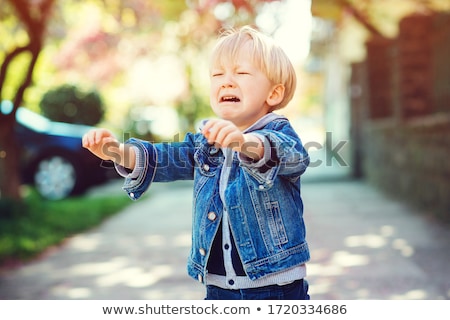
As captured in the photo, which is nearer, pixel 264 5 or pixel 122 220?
pixel 264 5

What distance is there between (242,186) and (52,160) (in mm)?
6593

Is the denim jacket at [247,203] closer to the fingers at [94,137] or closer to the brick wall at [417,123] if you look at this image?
the fingers at [94,137]

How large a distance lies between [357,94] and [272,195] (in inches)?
371

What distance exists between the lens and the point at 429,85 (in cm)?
745

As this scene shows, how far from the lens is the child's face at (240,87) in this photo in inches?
70.6

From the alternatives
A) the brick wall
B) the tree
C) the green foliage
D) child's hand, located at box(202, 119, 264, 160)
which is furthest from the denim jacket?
the green foliage

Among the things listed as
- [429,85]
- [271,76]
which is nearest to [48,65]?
[429,85]

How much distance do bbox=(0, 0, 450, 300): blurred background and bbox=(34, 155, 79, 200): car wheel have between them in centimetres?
1

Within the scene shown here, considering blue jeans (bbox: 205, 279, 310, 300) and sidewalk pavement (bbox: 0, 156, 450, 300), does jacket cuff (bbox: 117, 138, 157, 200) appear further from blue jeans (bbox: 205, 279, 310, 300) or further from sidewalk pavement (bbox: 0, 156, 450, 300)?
sidewalk pavement (bbox: 0, 156, 450, 300)

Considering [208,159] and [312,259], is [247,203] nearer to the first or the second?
[208,159]

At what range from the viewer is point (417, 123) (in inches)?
270

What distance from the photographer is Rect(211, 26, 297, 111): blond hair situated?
71.1 inches
